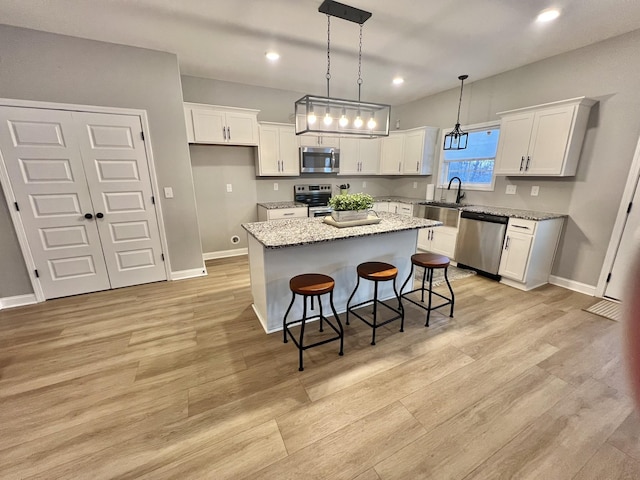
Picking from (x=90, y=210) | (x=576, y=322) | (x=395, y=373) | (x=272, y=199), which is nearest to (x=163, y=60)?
(x=90, y=210)

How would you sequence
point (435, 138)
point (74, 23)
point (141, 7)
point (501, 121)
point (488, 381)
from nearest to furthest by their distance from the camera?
point (488, 381)
point (141, 7)
point (74, 23)
point (501, 121)
point (435, 138)

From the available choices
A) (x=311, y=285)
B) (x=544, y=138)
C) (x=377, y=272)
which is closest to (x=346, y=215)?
(x=377, y=272)

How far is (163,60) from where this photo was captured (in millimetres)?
3312

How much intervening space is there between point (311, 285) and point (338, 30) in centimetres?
255

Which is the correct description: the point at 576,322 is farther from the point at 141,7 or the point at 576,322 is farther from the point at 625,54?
the point at 141,7

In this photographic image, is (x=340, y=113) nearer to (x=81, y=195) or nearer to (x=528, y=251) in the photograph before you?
(x=528, y=251)

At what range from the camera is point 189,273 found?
13.1 ft

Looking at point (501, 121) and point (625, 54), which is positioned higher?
point (625, 54)

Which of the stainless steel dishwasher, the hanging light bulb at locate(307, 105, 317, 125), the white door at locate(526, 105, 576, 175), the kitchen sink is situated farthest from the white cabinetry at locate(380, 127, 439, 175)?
the hanging light bulb at locate(307, 105, 317, 125)

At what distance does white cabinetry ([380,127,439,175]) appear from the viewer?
197 inches

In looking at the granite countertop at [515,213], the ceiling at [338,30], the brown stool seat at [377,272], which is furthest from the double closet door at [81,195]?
the granite countertop at [515,213]

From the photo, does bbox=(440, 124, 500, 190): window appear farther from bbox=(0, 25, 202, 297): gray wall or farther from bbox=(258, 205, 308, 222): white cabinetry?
bbox=(0, 25, 202, 297): gray wall

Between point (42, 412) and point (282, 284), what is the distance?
181cm

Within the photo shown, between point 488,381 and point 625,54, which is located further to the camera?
point 625,54
